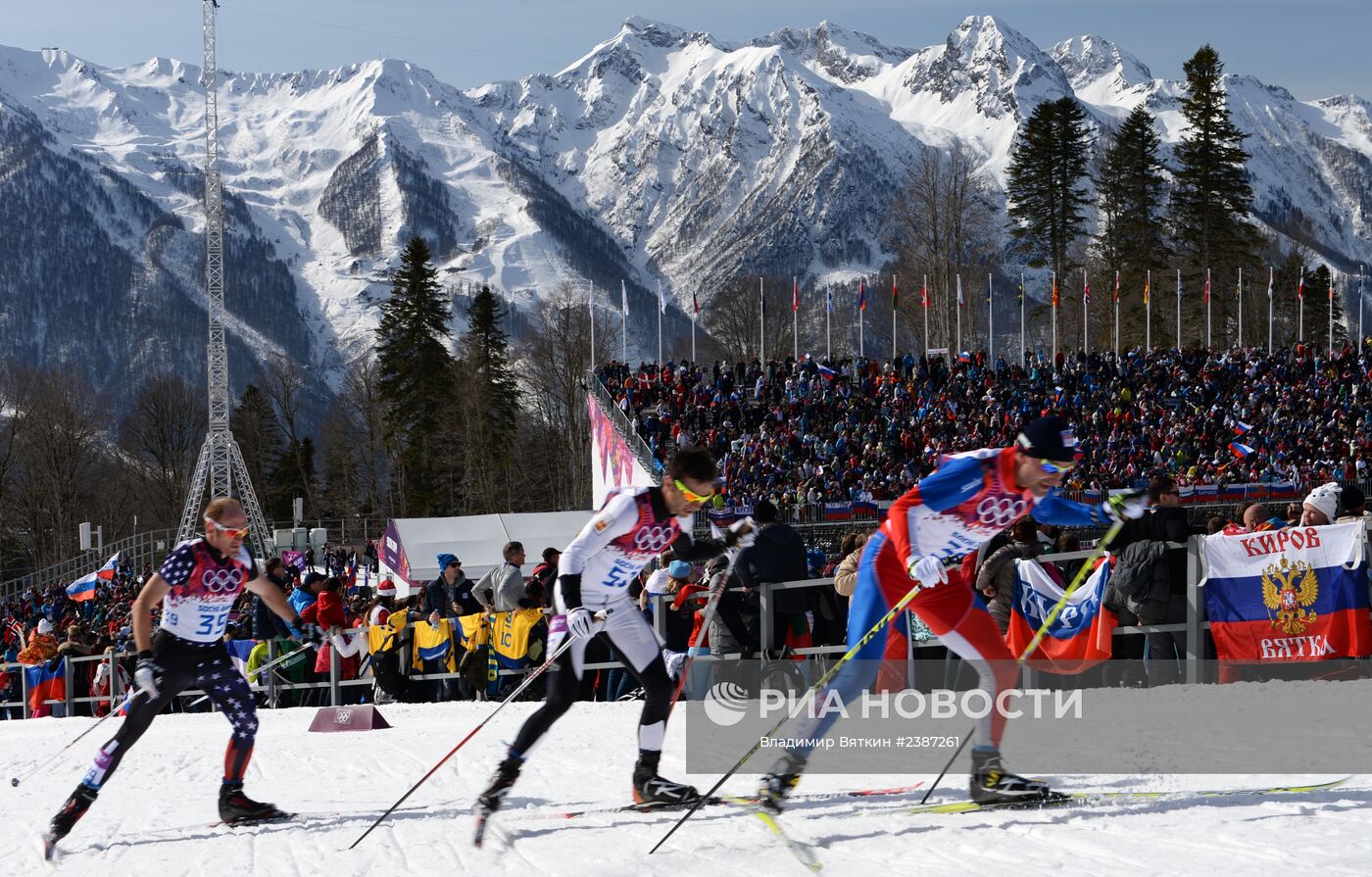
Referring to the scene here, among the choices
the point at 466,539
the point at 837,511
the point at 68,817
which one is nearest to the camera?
the point at 68,817

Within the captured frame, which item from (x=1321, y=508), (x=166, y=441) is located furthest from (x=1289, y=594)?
(x=166, y=441)

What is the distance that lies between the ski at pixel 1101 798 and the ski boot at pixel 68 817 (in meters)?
4.25

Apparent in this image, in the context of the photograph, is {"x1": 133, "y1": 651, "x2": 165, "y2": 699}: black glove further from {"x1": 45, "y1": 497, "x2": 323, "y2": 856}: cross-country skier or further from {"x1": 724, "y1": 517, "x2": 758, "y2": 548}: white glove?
{"x1": 724, "y1": 517, "x2": 758, "y2": 548}: white glove

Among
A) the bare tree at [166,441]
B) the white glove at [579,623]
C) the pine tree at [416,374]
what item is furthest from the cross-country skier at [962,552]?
the bare tree at [166,441]

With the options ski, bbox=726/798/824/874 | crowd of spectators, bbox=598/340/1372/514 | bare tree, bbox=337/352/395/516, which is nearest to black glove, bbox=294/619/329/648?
ski, bbox=726/798/824/874

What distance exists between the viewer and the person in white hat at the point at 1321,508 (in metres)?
9.47

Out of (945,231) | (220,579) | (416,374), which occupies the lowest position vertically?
(220,579)

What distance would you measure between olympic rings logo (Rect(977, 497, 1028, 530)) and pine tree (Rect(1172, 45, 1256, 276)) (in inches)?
2299

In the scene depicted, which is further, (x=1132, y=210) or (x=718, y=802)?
(x=1132, y=210)

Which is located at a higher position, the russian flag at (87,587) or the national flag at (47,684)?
the russian flag at (87,587)

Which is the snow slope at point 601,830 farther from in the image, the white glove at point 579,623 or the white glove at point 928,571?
the white glove at point 928,571

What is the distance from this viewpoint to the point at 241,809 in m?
7.11

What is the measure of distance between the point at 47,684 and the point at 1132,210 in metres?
55.4

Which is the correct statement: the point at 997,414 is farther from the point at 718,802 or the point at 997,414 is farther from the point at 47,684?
the point at 718,802
